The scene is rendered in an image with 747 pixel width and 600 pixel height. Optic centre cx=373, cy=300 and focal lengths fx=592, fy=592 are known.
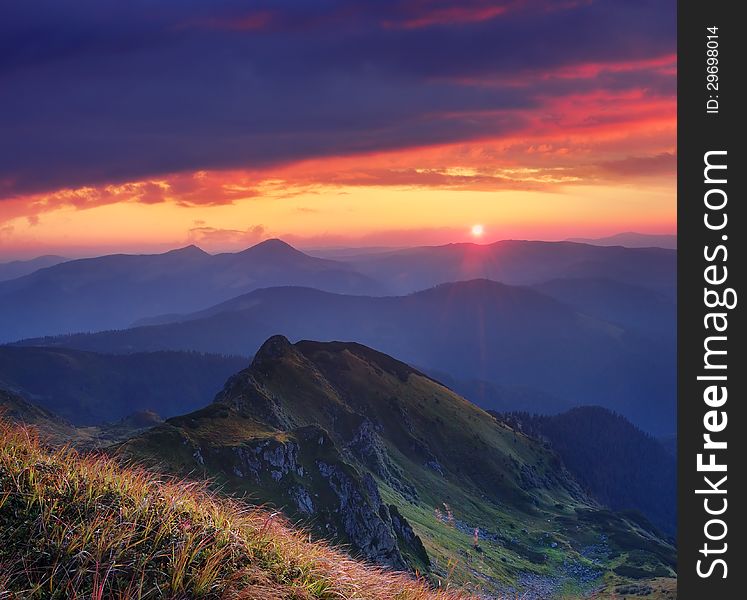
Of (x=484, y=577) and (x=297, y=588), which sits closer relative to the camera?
(x=297, y=588)

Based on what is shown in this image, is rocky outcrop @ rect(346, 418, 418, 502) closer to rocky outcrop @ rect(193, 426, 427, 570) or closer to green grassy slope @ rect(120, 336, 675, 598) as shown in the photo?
green grassy slope @ rect(120, 336, 675, 598)

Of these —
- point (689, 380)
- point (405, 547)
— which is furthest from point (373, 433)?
point (689, 380)

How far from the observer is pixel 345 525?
74125mm

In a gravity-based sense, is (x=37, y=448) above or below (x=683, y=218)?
below

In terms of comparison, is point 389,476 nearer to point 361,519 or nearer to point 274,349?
point 274,349

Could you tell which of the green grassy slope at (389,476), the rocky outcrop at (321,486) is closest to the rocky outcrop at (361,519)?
the rocky outcrop at (321,486)

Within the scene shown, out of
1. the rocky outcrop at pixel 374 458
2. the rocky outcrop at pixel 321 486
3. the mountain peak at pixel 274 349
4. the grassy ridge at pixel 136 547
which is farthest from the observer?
the mountain peak at pixel 274 349

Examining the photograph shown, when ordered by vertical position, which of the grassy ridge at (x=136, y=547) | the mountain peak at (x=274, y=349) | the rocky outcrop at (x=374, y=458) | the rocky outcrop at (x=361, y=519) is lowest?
the rocky outcrop at (x=374, y=458)

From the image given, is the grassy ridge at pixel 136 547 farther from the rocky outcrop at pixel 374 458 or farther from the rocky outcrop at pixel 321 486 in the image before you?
the rocky outcrop at pixel 374 458

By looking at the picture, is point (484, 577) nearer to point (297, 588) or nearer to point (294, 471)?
point (294, 471)

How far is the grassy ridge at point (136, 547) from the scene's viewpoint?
8.04 meters

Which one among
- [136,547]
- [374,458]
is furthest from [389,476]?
[136,547]

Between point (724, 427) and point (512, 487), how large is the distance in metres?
175

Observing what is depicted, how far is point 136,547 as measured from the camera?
28.4 ft
